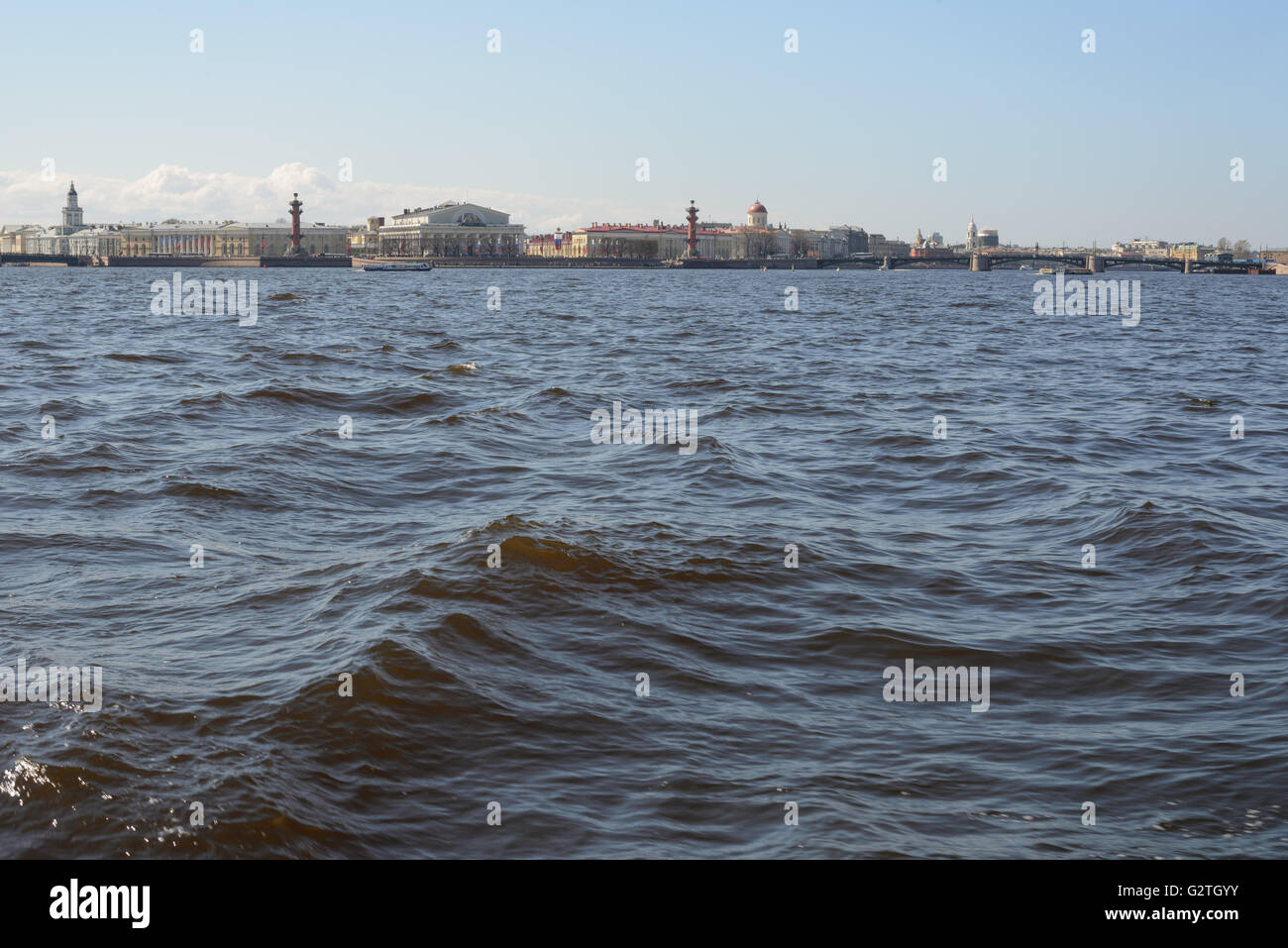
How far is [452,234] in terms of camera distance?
177m

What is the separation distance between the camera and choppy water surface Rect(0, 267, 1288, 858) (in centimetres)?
449

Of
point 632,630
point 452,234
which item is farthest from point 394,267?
point 632,630

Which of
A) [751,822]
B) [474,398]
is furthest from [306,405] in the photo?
[751,822]

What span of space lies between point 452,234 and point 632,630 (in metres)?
176

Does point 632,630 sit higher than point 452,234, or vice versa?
point 452,234

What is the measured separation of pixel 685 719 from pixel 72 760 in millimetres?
2502

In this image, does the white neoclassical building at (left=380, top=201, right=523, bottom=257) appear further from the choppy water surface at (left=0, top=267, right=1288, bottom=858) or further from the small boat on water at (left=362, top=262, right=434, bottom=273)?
the choppy water surface at (left=0, top=267, right=1288, bottom=858)

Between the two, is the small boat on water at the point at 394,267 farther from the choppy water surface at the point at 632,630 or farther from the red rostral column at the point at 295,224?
the choppy water surface at the point at 632,630

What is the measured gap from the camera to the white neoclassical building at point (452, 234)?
176 meters

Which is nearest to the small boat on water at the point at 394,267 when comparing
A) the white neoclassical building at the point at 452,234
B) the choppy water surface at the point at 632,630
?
the white neoclassical building at the point at 452,234

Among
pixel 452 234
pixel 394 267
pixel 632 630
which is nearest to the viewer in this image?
pixel 632 630

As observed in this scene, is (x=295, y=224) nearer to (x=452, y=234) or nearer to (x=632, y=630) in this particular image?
(x=452, y=234)

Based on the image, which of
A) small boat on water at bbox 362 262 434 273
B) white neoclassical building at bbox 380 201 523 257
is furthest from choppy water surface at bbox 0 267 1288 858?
white neoclassical building at bbox 380 201 523 257

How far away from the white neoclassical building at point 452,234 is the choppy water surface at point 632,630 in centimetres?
16523
